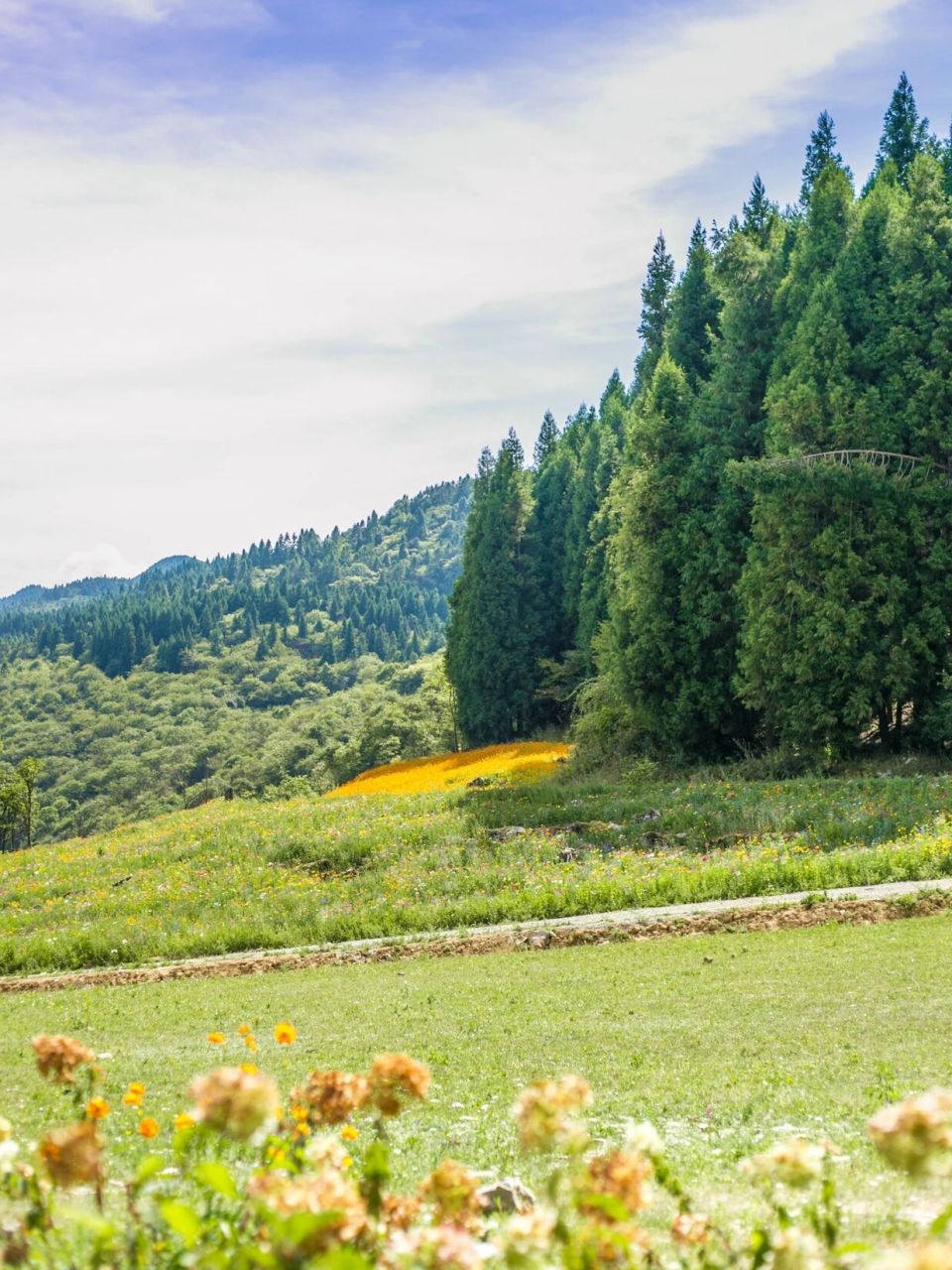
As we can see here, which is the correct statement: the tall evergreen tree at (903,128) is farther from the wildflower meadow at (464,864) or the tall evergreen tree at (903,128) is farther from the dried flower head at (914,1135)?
the dried flower head at (914,1135)

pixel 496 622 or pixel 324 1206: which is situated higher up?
pixel 496 622

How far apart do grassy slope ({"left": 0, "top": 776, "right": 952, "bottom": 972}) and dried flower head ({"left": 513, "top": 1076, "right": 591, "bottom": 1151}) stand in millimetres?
13078

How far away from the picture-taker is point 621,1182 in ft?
8.61

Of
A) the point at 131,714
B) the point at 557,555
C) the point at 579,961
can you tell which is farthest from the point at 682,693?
the point at 131,714

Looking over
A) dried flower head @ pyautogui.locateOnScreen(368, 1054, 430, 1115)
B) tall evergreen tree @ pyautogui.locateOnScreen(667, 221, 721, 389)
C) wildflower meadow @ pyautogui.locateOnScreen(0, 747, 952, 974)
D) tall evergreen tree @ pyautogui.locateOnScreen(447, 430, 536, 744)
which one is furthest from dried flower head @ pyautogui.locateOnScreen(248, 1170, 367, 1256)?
tall evergreen tree @ pyautogui.locateOnScreen(447, 430, 536, 744)

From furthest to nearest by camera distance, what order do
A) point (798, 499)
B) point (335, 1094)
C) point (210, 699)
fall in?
point (210, 699), point (798, 499), point (335, 1094)

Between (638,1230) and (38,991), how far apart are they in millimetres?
13004

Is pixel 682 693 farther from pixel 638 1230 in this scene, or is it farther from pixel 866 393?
pixel 638 1230

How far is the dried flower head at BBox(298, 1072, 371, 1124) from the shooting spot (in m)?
3.01

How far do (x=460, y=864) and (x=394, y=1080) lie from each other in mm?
16307

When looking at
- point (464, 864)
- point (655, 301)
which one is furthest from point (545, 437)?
point (464, 864)

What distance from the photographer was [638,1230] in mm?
2625

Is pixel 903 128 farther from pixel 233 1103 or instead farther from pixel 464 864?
pixel 233 1103

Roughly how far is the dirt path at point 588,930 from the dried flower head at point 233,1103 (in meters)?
11.4
